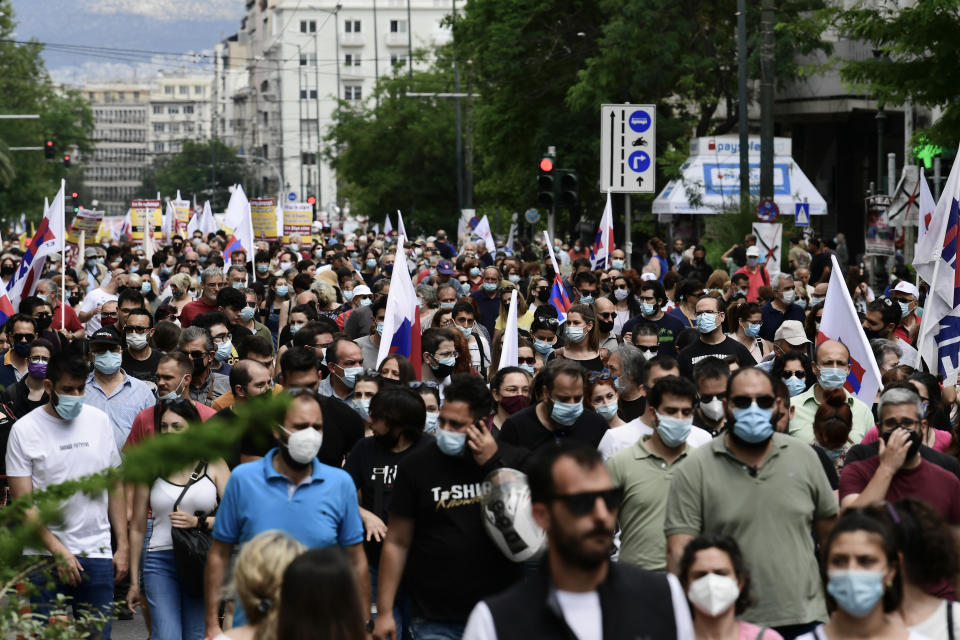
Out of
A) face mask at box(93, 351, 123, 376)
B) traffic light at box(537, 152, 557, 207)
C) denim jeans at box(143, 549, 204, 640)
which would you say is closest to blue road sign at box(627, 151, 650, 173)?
traffic light at box(537, 152, 557, 207)

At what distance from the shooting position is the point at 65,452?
7.62 m

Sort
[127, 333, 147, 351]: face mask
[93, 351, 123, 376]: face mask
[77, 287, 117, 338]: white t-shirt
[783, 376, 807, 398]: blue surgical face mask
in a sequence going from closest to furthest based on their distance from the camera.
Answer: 1. [783, 376, 807, 398]: blue surgical face mask
2. [93, 351, 123, 376]: face mask
3. [127, 333, 147, 351]: face mask
4. [77, 287, 117, 338]: white t-shirt

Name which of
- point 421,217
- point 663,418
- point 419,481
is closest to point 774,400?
point 663,418

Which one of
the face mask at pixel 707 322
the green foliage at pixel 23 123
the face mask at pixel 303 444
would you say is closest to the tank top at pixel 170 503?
the face mask at pixel 303 444

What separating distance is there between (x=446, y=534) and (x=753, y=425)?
4.06ft

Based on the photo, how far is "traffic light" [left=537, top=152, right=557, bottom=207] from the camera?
885 inches

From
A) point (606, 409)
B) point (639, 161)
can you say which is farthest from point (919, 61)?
point (606, 409)

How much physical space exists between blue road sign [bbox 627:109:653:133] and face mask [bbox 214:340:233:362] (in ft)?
31.3

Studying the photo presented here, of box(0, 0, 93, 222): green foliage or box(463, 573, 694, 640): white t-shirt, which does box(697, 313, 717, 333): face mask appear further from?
box(0, 0, 93, 222): green foliage

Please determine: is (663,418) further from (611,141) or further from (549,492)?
(611,141)

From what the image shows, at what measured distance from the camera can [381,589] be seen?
6.50 m

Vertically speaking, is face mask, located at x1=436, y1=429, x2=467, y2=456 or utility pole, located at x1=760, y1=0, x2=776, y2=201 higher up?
utility pole, located at x1=760, y1=0, x2=776, y2=201

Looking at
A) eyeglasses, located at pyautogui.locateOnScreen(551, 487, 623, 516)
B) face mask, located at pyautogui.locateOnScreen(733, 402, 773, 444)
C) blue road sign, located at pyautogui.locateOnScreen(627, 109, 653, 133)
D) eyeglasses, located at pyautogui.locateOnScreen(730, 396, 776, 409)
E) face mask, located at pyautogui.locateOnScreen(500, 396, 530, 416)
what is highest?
blue road sign, located at pyautogui.locateOnScreen(627, 109, 653, 133)

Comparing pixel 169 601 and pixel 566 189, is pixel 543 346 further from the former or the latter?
pixel 566 189
